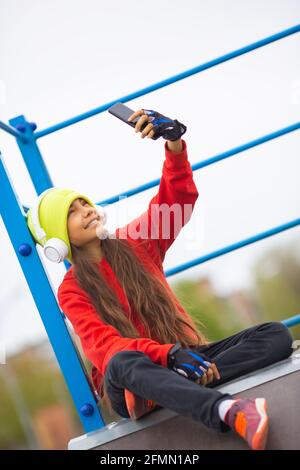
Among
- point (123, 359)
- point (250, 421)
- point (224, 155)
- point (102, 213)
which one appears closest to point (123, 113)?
point (102, 213)

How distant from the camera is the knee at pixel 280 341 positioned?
1.75 meters

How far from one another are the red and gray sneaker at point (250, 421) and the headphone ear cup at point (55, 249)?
658mm

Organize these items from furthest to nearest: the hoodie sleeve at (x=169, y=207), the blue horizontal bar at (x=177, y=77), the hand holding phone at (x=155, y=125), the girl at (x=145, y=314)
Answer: the blue horizontal bar at (x=177, y=77), the hoodie sleeve at (x=169, y=207), the hand holding phone at (x=155, y=125), the girl at (x=145, y=314)

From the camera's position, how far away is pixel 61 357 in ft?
6.35

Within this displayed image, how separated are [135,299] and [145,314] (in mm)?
47

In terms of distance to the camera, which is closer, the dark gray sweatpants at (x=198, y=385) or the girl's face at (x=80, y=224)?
the dark gray sweatpants at (x=198, y=385)

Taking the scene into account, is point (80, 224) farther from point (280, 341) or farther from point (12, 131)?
point (280, 341)

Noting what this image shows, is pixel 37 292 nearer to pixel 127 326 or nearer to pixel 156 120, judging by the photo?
pixel 127 326

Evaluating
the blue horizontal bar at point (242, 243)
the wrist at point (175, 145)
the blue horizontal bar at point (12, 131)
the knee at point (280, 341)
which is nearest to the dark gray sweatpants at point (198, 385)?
the knee at point (280, 341)

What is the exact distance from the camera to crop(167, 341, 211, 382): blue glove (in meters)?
1.62

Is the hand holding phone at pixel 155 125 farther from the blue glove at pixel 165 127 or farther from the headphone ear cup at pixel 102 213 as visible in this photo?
the headphone ear cup at pixel 102 213

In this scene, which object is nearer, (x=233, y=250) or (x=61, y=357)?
(x=61, y=357)
